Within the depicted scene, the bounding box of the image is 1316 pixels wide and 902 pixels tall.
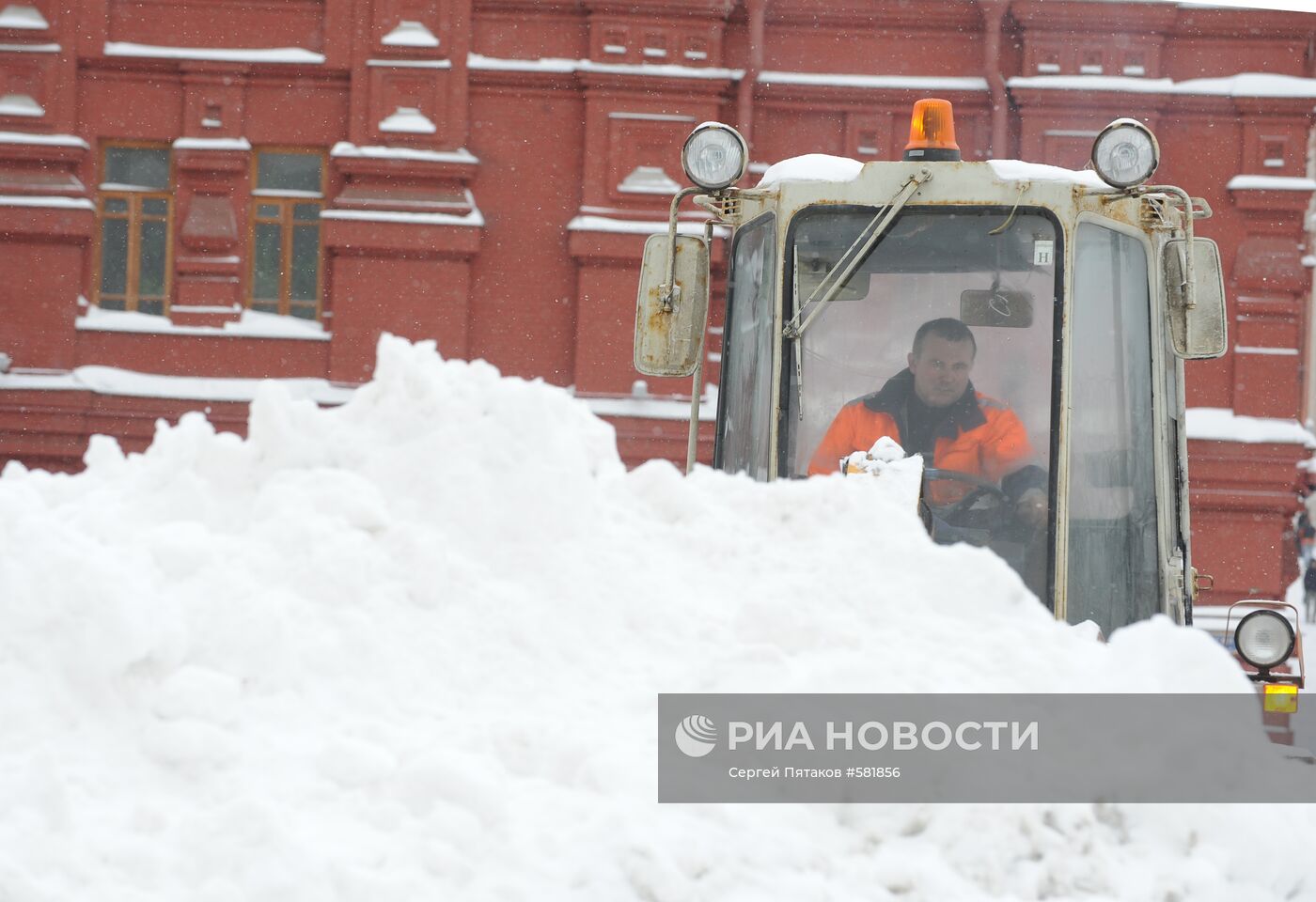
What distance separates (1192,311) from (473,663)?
235 centimetres

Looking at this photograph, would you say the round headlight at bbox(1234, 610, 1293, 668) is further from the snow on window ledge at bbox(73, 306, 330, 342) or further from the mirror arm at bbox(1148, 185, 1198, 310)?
the snow on window ledge at bbox(73, 306, 330, 342)

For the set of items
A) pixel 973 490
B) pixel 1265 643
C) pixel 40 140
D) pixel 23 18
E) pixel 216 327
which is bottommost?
pixel 1265 643

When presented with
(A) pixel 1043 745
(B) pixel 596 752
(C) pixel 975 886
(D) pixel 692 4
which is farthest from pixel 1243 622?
(D) pixel 692 4

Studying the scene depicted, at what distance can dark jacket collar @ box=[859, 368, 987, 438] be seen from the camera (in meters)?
4.02

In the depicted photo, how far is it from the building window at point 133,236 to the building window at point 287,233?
0.73m

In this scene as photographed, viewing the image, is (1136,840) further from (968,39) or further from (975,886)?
(968,39)

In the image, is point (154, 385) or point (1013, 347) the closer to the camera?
point (1013, 347)

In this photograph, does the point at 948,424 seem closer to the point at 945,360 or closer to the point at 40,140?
the point at 945,360

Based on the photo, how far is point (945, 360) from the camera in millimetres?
4059

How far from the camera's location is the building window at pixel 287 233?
12242 millimetres

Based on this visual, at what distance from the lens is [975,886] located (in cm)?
234

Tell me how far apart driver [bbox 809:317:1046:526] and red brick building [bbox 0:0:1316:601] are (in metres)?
7.79

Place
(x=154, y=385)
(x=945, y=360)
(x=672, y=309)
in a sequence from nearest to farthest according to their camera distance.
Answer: (x=945, y=360)
(x=672, y=309)
(x=154, y=385)

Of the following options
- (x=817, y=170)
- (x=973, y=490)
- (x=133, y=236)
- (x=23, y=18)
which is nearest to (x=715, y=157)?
(x=817, y=170)
